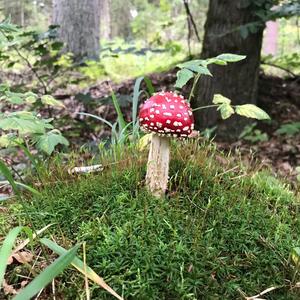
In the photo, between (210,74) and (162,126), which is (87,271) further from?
(210,74)

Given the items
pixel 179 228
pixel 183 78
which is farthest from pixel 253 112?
pixel 179 228

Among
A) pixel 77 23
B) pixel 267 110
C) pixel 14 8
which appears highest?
pixel 77 23

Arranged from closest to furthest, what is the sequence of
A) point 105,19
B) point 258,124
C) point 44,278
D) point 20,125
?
point 44,278 < point 20,125 < point 258,124 < point 105,19

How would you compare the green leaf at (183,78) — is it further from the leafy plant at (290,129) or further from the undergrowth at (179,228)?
the leafy plant at (290,129)

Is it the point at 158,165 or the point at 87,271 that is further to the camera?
the point at 158,165

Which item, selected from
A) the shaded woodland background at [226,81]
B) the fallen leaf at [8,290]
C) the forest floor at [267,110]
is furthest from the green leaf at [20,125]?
the forest floor at [267,110]

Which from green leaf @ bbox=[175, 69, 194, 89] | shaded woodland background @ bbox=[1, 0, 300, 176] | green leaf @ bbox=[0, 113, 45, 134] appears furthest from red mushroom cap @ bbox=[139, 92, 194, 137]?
shaded woodland background @ bbox=[1, 0, 300, 176]
